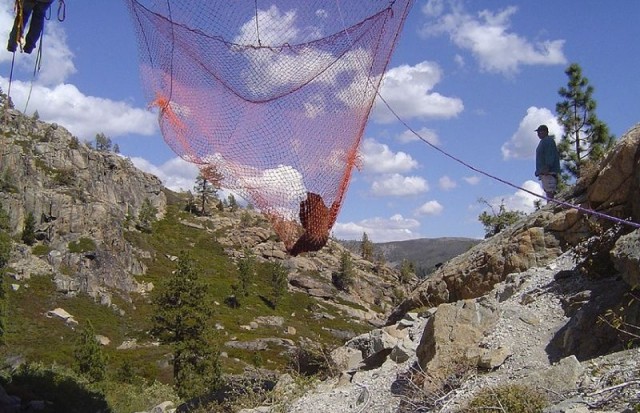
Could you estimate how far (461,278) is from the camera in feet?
45.3

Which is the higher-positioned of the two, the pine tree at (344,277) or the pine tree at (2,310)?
the pine tree at (344,277)

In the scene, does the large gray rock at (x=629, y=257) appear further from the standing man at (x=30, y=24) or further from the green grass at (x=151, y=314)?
the green grass at (x=151, y=314)

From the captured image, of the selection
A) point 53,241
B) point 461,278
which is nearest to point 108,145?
point 53,241

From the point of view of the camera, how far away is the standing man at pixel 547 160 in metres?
11.8

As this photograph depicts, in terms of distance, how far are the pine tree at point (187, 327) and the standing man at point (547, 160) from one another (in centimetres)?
2363

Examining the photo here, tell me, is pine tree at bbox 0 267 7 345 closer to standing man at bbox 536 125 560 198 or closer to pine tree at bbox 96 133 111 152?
standing man at bbox 536 125 560 198

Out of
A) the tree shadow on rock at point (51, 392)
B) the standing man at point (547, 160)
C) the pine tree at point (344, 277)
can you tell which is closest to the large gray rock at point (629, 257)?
the standing man at point (547, 160)

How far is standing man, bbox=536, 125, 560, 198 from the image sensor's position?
1184 centimetres

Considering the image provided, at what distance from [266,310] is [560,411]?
86.2 m

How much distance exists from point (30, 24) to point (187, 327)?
28150 mm

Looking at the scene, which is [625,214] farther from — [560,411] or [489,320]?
[560,411]

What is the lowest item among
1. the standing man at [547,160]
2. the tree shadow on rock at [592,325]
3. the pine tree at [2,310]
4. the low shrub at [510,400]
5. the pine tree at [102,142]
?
the low shrub at [510,400]

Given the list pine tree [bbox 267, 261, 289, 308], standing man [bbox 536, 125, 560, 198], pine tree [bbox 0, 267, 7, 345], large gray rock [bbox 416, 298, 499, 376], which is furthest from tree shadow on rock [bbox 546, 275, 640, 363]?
pine tree [bbox 267, 261, 289, 308]

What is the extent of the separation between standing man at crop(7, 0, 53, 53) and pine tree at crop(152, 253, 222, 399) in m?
26.5
